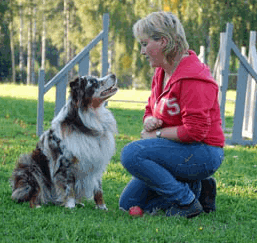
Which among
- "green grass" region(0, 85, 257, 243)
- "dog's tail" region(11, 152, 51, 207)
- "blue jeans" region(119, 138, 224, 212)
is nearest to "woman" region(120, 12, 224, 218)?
"blue jeans" region(119, 138, 224, 212)

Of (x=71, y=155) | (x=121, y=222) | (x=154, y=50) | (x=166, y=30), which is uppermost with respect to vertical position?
(x=166, y=30)

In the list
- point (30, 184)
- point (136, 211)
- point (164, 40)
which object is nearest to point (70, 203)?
point (30, 184)

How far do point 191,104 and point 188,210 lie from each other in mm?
948

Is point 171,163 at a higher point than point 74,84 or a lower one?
lower

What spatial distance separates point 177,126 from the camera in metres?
3.38

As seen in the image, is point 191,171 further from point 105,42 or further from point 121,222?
point 105,42

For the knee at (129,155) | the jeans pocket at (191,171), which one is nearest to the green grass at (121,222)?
the jeans pocket at (191,171)

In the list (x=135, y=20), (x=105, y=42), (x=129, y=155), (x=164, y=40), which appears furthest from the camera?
(x=135, y=20)

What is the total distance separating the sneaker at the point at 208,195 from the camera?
149 inches

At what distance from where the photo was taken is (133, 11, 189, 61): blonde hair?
331 centimetres

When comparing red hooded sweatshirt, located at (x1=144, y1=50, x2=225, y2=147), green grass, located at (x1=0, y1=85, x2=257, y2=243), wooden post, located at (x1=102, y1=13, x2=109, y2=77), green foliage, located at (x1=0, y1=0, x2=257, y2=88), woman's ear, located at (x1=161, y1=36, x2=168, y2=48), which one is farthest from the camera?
green foliage, located at (x1=0, y1=0, x2=257, y2=88)

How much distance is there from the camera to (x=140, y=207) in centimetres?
389

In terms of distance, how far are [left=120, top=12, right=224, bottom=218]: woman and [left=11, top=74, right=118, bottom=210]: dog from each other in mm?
472

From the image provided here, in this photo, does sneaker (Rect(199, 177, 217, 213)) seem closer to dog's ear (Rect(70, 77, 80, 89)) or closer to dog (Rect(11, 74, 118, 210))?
dog (Rect(11, 74, 118, 210))
